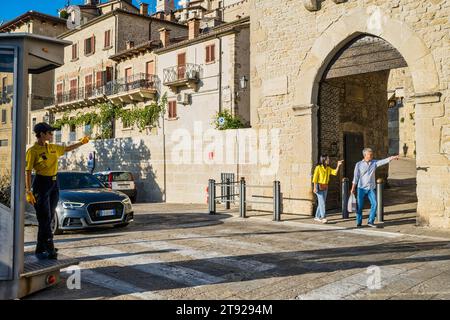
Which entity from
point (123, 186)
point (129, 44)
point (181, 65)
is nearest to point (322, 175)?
point (123, 186)

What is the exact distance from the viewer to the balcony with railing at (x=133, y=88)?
30.5 m

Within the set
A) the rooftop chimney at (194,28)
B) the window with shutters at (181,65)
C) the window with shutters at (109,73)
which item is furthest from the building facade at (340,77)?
the window with shutters at (109,73)

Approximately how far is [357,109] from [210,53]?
14012 mm

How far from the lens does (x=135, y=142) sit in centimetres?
2030

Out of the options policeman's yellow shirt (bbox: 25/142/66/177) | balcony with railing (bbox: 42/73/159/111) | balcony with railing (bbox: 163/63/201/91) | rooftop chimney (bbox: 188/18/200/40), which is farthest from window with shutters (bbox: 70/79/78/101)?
policeman's yellow shirt (bbox: 25/142/66/177)

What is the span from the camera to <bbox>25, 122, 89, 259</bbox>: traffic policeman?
5.78 metres

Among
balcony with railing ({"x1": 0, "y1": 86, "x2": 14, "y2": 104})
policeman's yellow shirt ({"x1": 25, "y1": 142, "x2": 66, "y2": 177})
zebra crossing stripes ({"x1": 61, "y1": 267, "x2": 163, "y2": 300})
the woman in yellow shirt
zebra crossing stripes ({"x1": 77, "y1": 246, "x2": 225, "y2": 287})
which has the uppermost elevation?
balcony with railing ({"x1": 0, "y1": 86, "x2": 14, "y2": 104})

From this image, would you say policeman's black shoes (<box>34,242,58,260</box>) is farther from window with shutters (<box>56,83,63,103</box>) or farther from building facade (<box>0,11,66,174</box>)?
window with shutters (<box>56,83,63,103</box>)

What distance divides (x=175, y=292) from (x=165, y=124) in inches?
1017

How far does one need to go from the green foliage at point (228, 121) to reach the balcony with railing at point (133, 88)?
25.2 feet

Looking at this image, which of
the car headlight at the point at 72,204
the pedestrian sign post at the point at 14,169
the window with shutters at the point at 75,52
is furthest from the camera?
the window with shutters at the point at 75,52

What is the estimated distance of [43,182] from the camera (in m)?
5.99

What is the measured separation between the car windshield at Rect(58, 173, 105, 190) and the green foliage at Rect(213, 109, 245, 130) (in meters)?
12.1

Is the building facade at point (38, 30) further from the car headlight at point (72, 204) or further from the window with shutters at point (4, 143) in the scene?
the window with shutters at point (4, 143)
